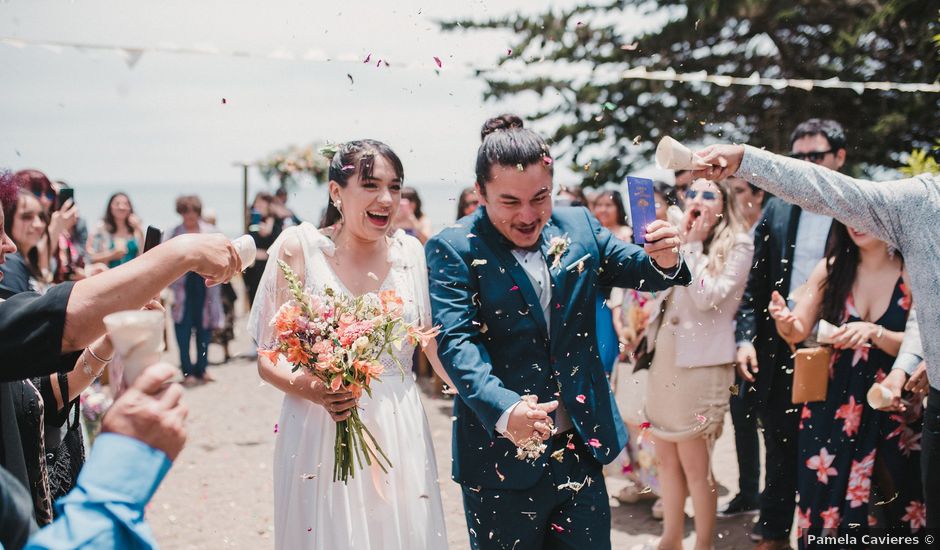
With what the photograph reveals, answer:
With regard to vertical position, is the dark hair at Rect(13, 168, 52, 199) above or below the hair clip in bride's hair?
below

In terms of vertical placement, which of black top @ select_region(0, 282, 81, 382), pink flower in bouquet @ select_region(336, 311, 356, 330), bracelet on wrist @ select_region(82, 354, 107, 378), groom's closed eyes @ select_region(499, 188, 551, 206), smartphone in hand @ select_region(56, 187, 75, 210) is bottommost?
bracelet on wrist @ select_region(82, 354, 107, 378)

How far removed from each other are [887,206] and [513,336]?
1517 mm

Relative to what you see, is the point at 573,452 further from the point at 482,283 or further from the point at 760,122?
the point at 760,122

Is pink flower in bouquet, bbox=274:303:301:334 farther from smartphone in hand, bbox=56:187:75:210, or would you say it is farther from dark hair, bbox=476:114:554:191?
smartphone in hand, bbox=56:187:75:210

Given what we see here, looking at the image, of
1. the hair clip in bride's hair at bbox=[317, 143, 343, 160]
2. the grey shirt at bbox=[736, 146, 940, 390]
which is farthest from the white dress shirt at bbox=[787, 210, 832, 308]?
the hair clip in bride's hair at bbox=[317, 143, 343, 160]

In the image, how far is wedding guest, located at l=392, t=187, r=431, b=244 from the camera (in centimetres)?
867

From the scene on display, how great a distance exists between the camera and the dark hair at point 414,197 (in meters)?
→ 9.07

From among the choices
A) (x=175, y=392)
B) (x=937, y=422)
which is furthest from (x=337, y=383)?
(x=937, y=422)

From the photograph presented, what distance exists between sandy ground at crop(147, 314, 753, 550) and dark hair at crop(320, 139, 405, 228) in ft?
8.33

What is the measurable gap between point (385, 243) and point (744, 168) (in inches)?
60.7

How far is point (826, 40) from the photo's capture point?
35.6 feet

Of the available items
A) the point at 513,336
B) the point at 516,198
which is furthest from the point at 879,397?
the point at 516,198

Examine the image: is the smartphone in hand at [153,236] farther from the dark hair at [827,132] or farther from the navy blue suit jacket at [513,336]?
the dark hair at [827,132]

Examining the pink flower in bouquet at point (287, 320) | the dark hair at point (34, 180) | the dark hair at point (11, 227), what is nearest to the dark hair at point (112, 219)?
the dark hair at point (11, 227)
